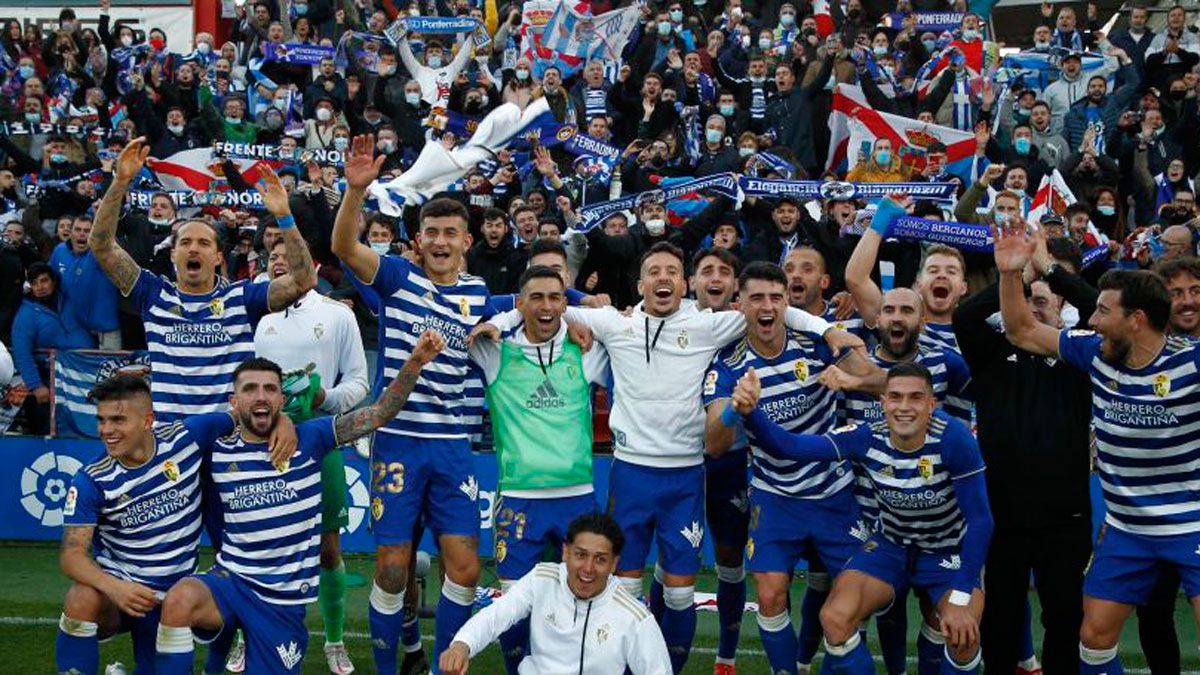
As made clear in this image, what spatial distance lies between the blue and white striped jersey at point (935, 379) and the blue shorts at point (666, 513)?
102 centimetres

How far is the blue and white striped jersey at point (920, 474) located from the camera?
28.6ft

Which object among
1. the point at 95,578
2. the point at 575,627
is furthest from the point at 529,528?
the point at 95,578

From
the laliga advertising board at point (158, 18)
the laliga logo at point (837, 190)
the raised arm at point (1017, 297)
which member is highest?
the laliga advertising board at point (158, 18)

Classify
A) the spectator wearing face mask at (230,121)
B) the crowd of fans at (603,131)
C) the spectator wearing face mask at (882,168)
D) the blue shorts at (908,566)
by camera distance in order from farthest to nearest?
the spectator wearing face mask at (230,121) → the spectator wearing face mask at (882,168) → the crowd of fans at (603,131) → the blue shorts at (908,566)

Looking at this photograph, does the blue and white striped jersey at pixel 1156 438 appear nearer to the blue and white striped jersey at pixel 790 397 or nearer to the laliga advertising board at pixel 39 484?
the blue and white striped jersey at pixel 790 397

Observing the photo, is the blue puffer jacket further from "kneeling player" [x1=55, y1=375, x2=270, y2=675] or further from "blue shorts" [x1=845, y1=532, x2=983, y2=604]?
"blue shorts" [x1=845, y1=532, x2=983, y2=604]

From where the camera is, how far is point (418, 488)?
9508 millimetres

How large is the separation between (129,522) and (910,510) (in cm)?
419

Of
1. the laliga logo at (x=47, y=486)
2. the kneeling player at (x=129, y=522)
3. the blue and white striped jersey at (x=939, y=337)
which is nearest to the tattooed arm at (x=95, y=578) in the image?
the kneeling player at (x=129, y=522)

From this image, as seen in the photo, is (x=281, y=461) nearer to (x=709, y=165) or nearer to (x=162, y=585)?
(x=162, y=585)

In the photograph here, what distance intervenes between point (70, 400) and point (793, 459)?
7953mm

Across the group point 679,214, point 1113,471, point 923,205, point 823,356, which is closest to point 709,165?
point 679,214

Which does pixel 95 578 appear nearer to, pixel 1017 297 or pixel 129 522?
pixel 129 522

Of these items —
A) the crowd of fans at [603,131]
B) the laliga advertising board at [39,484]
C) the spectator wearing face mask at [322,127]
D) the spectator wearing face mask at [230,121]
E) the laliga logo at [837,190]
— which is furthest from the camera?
the spectator wearing face mask at [230,121]
